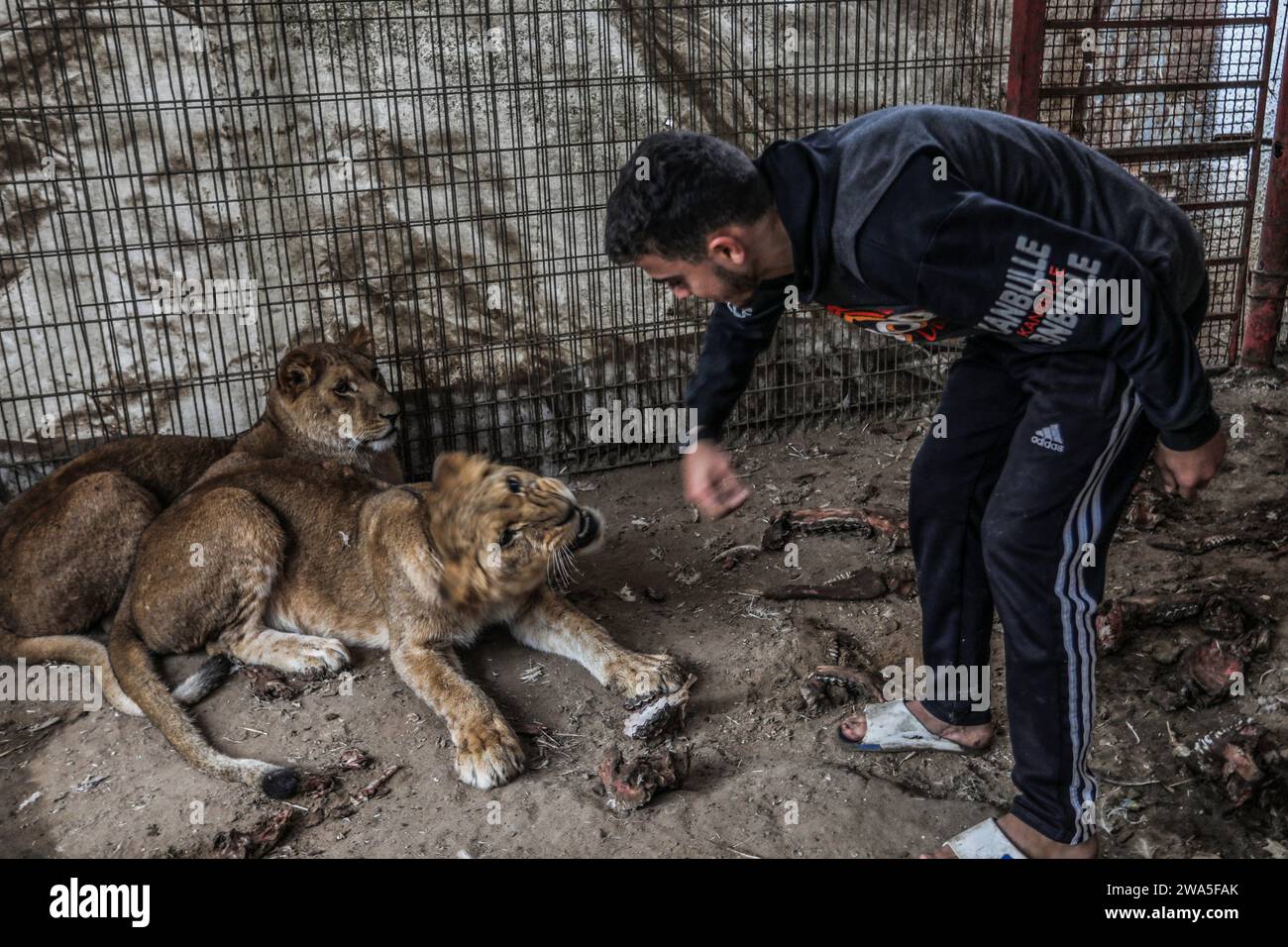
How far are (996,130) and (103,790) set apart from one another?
13.3ft

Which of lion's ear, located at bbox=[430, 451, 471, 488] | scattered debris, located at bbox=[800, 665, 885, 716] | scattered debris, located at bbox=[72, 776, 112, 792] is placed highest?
lion's ear, located at bbox=[430, 451, 471, 488]

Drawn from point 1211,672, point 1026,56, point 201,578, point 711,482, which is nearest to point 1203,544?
point 1211,672

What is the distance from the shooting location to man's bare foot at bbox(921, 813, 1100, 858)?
9.90ft

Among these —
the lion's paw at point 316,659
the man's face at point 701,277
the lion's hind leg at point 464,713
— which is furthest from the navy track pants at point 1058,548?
the lion's paw at point 316,659

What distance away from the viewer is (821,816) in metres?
3.52

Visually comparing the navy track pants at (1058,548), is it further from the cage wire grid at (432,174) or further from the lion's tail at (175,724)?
the cage wire grid at (432,174)

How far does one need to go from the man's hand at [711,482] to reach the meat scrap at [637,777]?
0.98 meters

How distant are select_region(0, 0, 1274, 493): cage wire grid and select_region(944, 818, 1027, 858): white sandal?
14.1 ft

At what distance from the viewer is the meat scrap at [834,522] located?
570 cm

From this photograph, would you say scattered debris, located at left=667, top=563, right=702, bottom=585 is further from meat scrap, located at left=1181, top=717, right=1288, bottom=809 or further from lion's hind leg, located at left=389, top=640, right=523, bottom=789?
meat scrap, located at left=1181, top=717, right=1288, bottom=809

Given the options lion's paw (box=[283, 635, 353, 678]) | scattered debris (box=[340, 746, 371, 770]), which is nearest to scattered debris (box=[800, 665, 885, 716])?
scattered debris (box=[340, 746, 371, 770])

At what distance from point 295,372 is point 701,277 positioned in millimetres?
3503

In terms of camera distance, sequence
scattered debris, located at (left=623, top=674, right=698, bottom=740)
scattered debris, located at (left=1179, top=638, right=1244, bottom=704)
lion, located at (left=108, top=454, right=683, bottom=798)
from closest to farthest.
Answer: scattered debris, located at (left=1179, top=638, right=1244, bottom=704)
scattered debris, located at (left=623, top=674, right=698, bottom=740)
lion, located at (left=108, top=454, right=683, bottom=798)

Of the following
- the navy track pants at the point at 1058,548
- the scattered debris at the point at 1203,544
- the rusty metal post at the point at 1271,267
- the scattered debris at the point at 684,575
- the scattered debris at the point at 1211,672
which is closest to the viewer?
the navy track pants at the point at 1058,548
